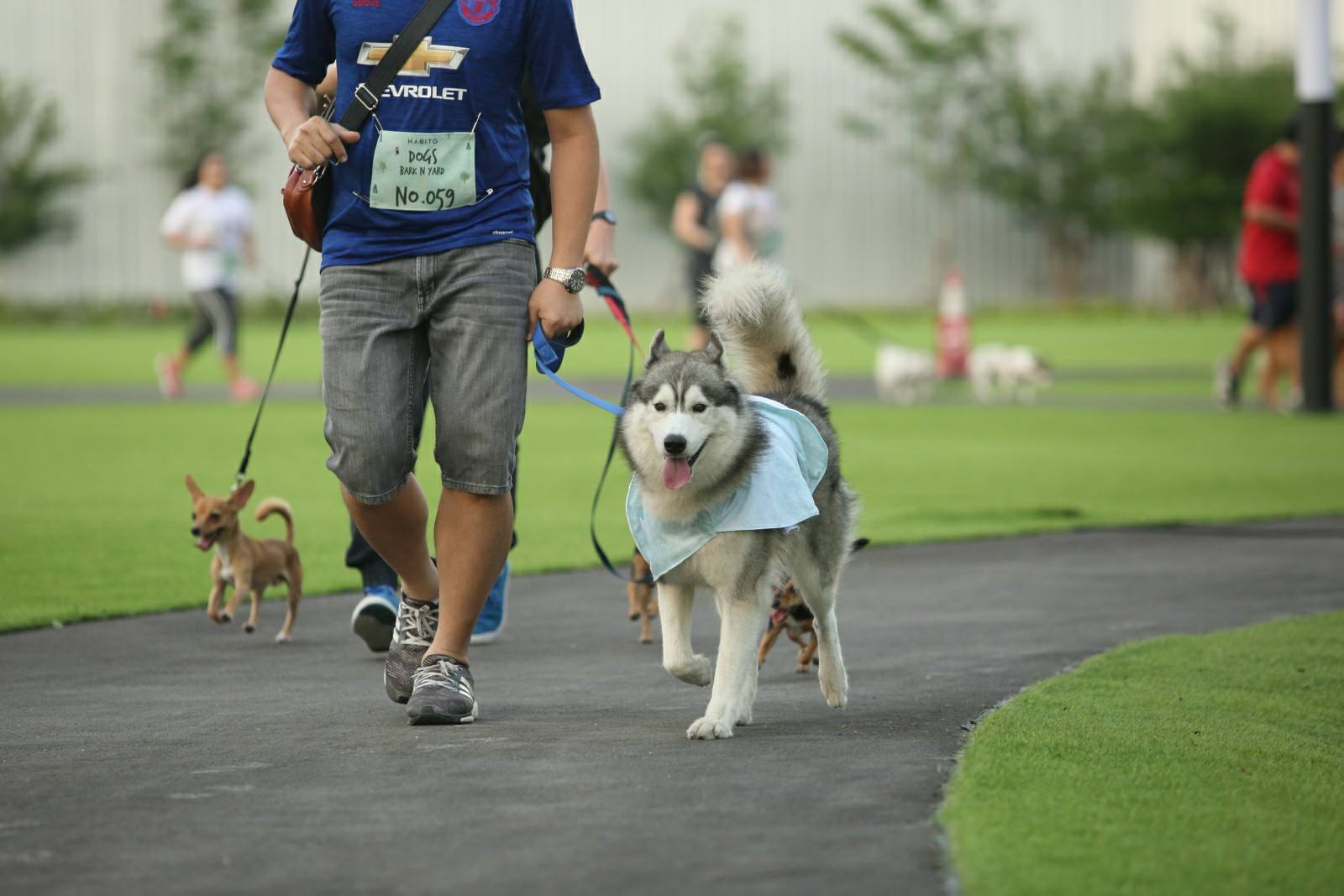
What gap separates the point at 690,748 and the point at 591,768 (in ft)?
1.20

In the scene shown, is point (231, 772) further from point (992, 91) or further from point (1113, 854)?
point (992, 91)

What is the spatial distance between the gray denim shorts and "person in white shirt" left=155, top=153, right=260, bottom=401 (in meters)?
13.6

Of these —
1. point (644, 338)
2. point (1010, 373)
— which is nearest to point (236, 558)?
point (1010, 373)

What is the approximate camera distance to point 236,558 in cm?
699

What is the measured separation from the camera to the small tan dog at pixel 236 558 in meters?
6.98

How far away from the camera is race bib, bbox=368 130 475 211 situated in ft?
16.5

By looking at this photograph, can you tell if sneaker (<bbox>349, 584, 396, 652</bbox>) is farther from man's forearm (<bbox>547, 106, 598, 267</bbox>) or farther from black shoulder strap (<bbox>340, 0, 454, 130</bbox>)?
black shoulder strap (<bbox>340, 0, 454, 130</bbox>)

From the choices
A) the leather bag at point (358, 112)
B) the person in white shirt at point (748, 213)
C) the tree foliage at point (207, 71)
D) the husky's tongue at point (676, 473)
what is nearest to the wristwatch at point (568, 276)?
the husky's tongue at point (676, 473)

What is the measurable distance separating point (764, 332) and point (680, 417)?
3.36 ft

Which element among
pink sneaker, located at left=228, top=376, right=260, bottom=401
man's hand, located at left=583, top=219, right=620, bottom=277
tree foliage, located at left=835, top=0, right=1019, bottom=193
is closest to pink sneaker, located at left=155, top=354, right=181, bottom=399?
pink sneaker, located at left=228, top=376, right=260, bottom=401

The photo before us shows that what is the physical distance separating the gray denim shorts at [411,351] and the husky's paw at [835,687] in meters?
1.21

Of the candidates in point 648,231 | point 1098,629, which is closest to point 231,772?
point 1098,629

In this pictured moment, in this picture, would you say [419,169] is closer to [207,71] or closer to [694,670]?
[694,670]

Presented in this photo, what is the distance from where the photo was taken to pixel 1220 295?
48656mm
